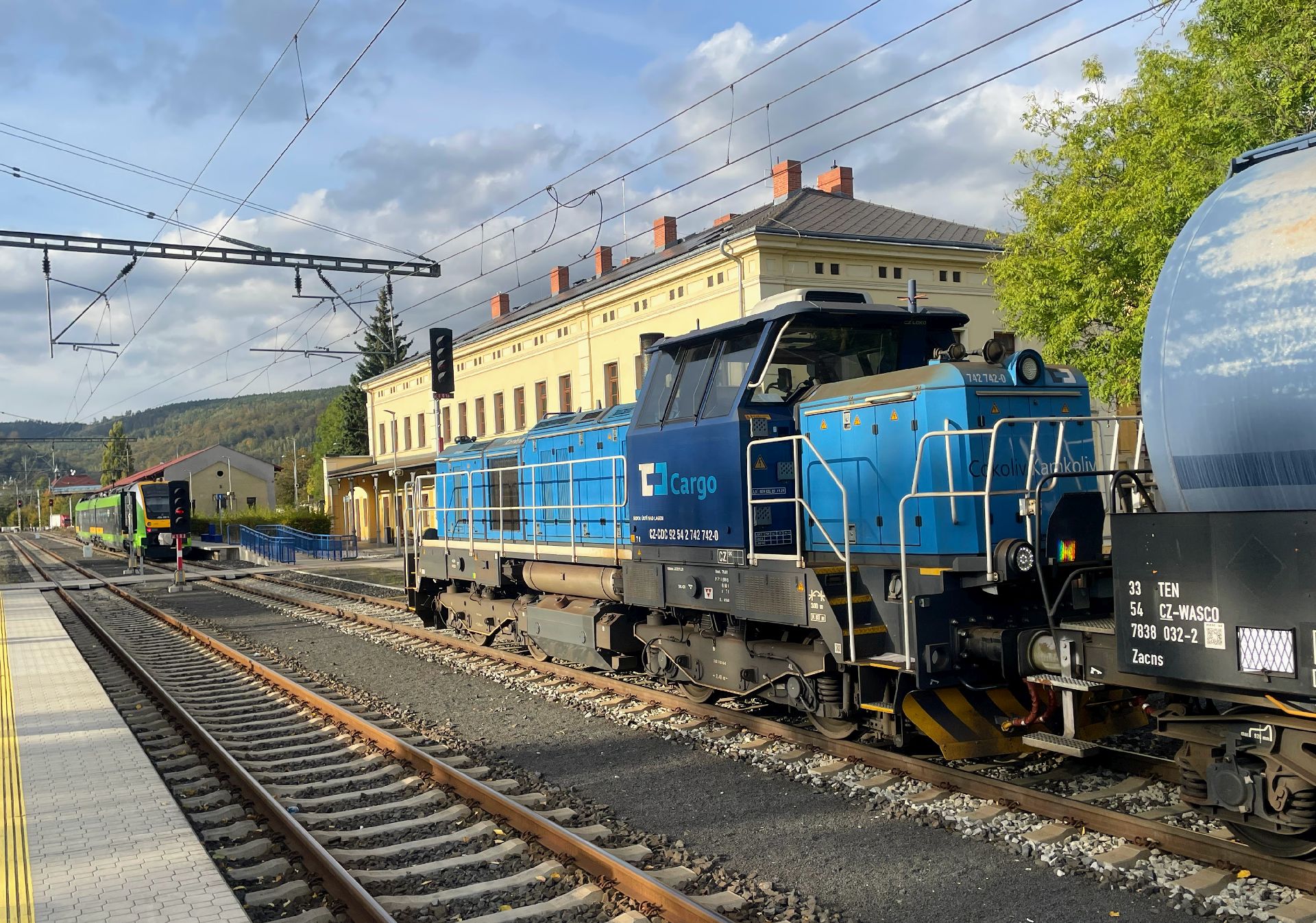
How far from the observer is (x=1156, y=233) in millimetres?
15570

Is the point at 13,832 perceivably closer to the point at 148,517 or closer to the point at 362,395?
the point at 148,517

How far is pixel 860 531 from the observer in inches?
297

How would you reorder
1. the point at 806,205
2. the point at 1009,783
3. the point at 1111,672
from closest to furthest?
the point at 1111,672, the point at 1009,783, the point at 806,205

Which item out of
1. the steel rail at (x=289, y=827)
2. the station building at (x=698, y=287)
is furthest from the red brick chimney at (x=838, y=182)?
the steel rail at (x=289, y=827)

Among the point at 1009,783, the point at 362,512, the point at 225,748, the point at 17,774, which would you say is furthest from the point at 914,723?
the point at 362,512

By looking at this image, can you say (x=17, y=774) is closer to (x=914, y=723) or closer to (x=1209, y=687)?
(x=914, y=723)

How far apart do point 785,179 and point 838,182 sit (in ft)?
7.17

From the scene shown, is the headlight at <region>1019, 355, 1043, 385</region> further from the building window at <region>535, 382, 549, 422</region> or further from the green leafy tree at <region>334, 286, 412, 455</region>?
the green leafy tree at <region>334, 286, 412, 455</region>

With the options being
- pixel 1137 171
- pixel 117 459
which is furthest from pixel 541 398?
pixel 117 459

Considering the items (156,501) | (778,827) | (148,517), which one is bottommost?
(778,827)

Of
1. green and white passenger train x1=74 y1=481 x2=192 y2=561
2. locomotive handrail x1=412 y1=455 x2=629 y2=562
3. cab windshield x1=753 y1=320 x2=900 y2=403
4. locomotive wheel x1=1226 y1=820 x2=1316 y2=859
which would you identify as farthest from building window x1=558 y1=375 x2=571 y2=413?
locomotive wheel x1=1226 y1=820 x2=1316 y2=859

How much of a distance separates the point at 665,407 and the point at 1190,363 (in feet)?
16.2

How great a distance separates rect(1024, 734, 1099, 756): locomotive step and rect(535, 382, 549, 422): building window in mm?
30693

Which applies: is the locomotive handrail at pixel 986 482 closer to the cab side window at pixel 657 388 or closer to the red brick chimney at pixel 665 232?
the cab side window at pixel 657 388
